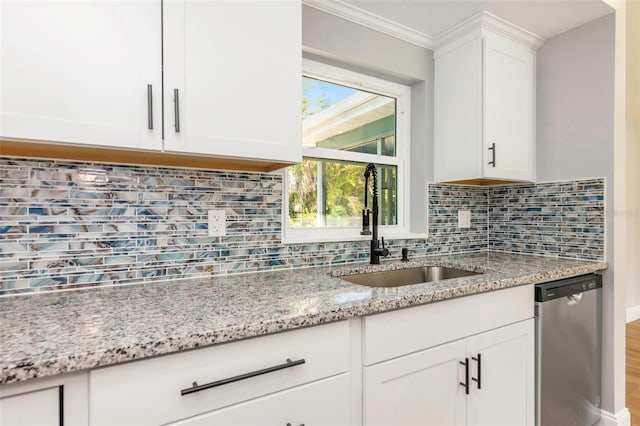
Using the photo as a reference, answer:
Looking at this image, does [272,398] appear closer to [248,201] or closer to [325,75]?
[248,201]

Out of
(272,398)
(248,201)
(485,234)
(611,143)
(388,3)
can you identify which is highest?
(388,3)

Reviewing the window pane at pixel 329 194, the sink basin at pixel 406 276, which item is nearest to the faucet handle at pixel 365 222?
the window pane at pixel 329 194

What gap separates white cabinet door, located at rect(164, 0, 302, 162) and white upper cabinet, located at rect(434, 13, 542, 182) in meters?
1.15

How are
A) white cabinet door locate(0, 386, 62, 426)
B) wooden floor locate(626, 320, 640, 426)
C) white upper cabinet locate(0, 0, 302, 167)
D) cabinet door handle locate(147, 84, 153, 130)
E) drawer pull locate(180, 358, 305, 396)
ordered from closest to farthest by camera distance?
white cabinet door locate(0, 386, 62, 426) → drawer pull locate(180, 358, 305, 396) → white upper cabinet locate(0, 0, 302, 167) → cabinet door handle locate(147, 84, 153, 130) → wooden floor locate(626, 320, 640, 426)

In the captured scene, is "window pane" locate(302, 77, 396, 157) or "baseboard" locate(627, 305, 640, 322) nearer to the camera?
"window pane" locate(302, 77, 396, 157)

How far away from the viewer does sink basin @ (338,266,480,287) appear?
180cm

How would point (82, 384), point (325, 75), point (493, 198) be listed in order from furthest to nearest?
point (493, 198), point (325, 75), point (82, 384)

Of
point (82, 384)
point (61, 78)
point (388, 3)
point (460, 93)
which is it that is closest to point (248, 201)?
point (61, 78)

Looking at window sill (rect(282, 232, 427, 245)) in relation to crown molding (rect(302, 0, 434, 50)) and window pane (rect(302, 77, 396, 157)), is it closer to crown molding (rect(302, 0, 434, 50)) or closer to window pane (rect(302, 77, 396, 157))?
window pane (rect(302, 77, 396, 157))

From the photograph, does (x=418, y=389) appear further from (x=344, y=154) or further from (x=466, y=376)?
(x=344, y=154)

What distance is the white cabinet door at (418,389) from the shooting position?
1179mm

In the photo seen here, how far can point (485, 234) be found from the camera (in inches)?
99.4

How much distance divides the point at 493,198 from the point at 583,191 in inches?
22.1

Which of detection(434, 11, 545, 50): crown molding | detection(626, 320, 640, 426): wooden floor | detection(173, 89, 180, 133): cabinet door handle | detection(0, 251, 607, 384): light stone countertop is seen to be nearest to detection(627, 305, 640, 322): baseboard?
detection(626, 320, 640, 426): wooden floor
